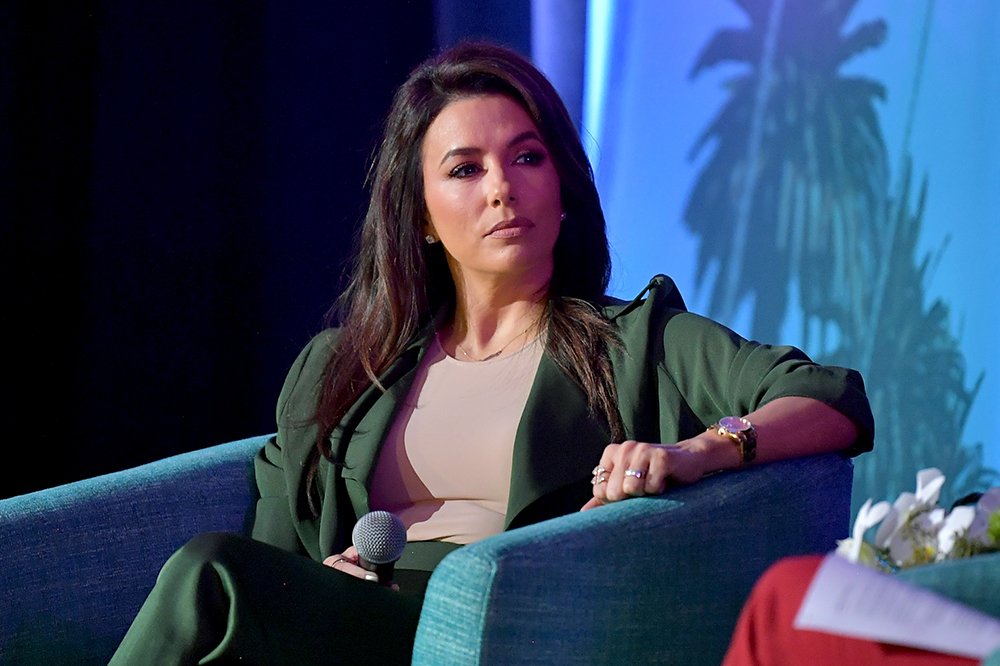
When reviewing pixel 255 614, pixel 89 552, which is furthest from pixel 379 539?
pixel 89 552

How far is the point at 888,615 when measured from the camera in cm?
95

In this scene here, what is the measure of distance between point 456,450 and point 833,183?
3.88 ft

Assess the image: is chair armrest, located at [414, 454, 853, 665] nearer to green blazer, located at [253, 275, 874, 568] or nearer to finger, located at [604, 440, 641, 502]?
finger, located at [604, 440, 641, 502]

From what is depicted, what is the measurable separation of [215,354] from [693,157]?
131 centimetres

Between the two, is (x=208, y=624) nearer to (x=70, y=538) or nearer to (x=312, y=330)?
(x=70, y=538)

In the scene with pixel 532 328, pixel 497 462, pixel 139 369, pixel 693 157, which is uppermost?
pixel 693 157

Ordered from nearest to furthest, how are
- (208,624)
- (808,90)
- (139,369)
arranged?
1. (208,624)
2. (808,90)
3. (139,369)

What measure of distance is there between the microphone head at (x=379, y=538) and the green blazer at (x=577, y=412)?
0.81 ft

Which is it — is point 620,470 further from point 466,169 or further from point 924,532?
point 466,169

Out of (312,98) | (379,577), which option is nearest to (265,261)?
(312,98)

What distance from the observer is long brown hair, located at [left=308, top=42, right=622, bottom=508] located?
2.15 meters

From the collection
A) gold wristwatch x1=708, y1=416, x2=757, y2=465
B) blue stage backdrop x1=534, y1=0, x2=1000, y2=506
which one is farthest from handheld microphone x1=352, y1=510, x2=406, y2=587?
blue stage backdrop x1=534, y1=0, x2=1000, y2=506

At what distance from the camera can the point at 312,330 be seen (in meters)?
3.46

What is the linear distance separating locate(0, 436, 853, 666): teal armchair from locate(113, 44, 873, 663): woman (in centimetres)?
6
